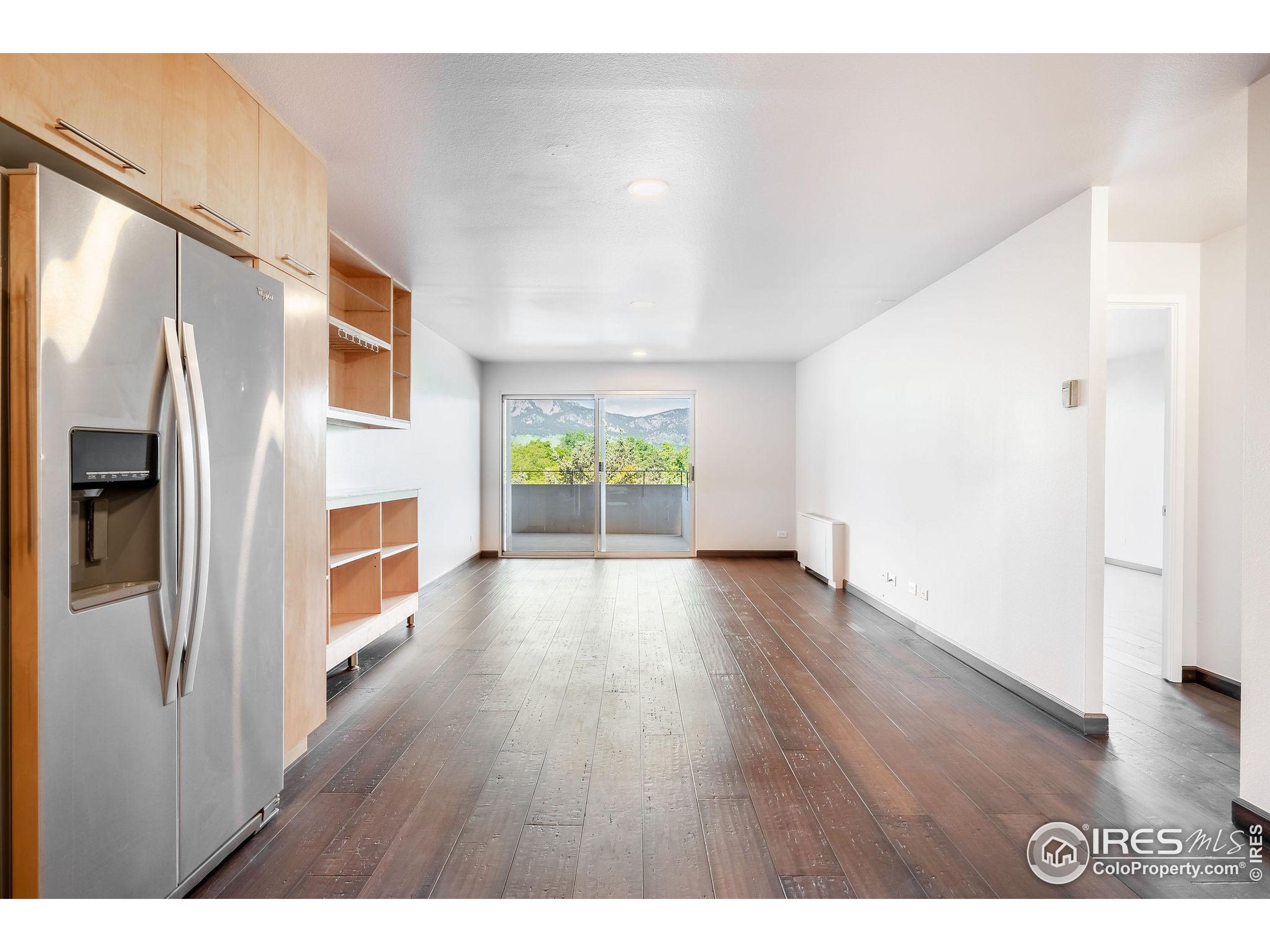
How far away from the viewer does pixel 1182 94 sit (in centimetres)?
228

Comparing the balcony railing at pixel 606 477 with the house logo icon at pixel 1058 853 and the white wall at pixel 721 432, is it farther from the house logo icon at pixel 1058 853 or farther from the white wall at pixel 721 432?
the house logo icon at pixel 1058 853

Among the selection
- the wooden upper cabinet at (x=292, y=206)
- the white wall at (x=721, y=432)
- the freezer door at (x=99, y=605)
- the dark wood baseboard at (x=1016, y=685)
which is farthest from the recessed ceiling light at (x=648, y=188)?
the white wall at (x=721, y=432)

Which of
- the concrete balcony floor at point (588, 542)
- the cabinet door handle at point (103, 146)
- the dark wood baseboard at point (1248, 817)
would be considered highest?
the cabinet door handle at point (103, 146)

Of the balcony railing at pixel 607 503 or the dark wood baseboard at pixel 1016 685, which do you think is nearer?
the dark wood baseboard at pixel 1016 685

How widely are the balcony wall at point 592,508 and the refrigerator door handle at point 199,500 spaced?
6.96 metres

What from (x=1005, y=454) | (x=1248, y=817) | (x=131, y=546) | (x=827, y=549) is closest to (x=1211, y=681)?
(x=1005, y=454)

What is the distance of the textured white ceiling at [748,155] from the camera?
2.17 metres

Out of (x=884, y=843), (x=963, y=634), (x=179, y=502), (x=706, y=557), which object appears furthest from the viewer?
(x=706, y=557)

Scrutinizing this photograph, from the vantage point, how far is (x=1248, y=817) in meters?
2.20

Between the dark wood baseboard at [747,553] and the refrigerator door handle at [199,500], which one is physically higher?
the refrigerator door handle at [199,500]

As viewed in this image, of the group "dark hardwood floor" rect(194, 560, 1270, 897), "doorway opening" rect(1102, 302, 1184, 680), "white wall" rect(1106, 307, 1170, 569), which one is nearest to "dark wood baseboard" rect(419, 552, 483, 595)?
"dark hardwood floor" rect(194, 560, 1270, 897)
